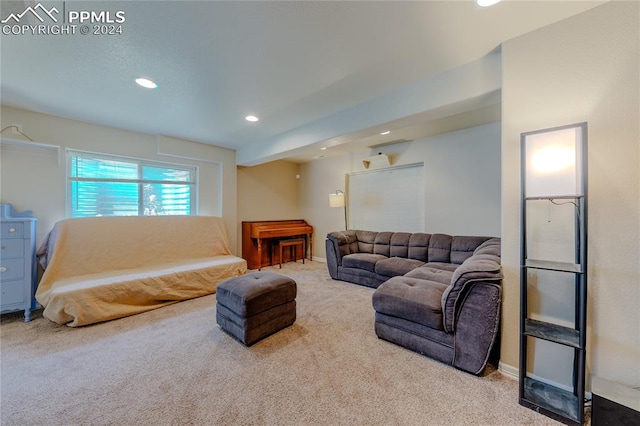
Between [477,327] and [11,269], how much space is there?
4476 mm

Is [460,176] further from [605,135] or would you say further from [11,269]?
[11,269]

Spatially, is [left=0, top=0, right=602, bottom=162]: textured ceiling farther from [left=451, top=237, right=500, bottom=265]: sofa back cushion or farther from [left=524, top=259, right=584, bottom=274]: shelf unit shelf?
[left=451, top=237, right=500, bottom=265]: sofa back cushion

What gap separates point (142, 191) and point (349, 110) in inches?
136

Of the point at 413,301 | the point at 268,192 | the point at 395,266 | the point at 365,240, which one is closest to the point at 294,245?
the point at 268,192

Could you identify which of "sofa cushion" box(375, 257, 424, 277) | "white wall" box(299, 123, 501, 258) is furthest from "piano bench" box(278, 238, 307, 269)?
"white wall" box(299, 123, 501, 258)

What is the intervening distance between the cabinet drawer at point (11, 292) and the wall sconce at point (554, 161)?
477 centimetres

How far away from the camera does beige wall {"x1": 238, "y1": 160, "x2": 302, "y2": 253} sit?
5.12 m

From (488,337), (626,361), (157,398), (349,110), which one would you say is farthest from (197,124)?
(626,361)

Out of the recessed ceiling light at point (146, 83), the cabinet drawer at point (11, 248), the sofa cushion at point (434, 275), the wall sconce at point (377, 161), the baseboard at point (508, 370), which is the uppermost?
the recessed ceiling light at point (146, 83)

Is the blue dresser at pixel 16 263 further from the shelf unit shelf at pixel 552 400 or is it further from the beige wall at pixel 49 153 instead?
the shelf unit shelf at pixel 552 400

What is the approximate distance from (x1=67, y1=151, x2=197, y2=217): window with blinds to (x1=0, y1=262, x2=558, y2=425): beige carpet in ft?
5.26

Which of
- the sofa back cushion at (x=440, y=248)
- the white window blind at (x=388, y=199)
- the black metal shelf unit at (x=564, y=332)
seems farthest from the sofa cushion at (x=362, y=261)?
the black metal shelf unit at (x=564, y=332)

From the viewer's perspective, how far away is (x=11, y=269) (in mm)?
2506

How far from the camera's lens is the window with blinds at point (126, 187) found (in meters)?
3.26
